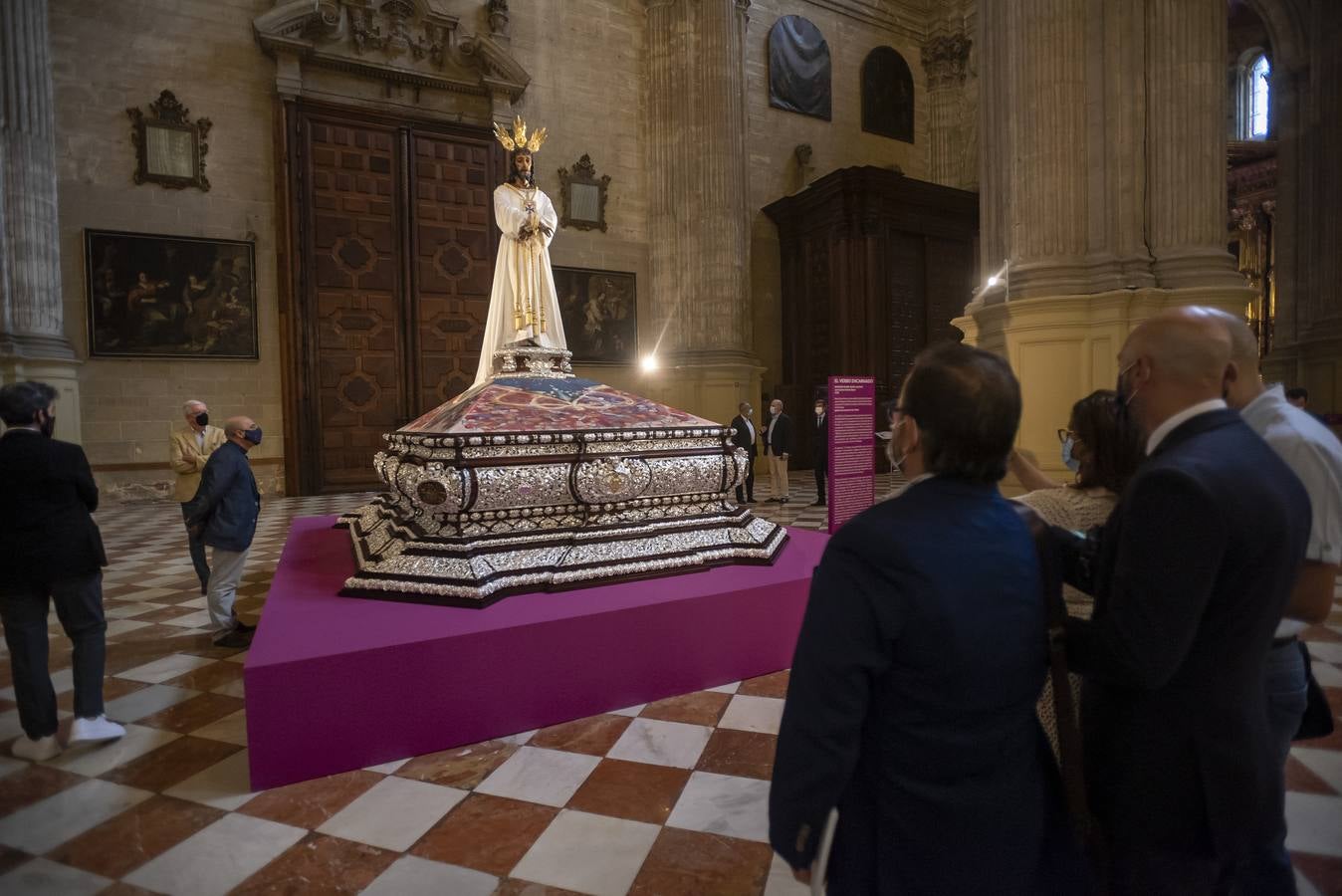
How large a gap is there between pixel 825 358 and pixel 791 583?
981 centimetres

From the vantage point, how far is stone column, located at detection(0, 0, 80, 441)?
7953mm

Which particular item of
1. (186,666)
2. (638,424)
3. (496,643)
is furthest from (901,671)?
(186,666)

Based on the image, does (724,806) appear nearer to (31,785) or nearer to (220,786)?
(220,786)

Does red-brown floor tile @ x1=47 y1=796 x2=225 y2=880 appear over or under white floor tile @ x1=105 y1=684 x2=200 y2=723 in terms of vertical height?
under

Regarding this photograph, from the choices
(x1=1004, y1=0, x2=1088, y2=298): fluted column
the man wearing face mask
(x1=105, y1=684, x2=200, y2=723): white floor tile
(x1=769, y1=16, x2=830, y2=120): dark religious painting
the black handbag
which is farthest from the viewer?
(x1=769, y1=16, x2=830, y2=120): dark religious painting

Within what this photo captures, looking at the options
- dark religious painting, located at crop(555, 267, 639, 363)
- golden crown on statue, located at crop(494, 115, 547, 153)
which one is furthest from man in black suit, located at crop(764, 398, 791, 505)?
golden crown on statue, located at crop(494, 115, 547, 153)

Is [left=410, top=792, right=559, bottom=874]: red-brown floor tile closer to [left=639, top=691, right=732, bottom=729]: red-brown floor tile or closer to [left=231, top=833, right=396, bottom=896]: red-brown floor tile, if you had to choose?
[left=231, top=833, right=396, bottom=896]: red-brown floor tile

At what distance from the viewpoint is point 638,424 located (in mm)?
3828

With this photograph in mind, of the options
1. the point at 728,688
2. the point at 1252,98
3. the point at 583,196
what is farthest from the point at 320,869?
the point at 1252,98

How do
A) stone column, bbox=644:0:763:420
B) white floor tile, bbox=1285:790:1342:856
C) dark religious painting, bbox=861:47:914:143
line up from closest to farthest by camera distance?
white floor tile, bbox=1285:790:1342:856, stone column, bbox=644:0:763:420, dark religious painting, bbox=861:47:914:143

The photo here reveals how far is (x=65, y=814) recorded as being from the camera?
86.0 inches

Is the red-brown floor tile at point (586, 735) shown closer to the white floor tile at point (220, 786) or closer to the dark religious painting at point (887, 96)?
the white floor tile at point (220, 786)

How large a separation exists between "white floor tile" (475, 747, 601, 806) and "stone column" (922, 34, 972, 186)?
16.0 m

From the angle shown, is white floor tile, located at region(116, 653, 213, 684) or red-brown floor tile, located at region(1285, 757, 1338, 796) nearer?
red-brown floor tile, located at region(1285, 757, 1338, 796)
